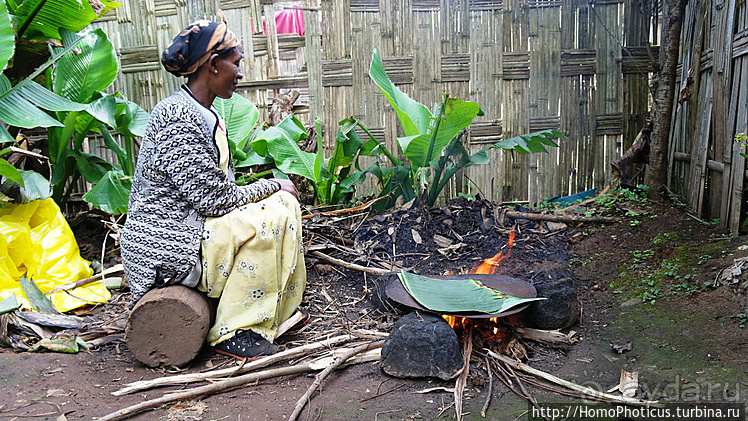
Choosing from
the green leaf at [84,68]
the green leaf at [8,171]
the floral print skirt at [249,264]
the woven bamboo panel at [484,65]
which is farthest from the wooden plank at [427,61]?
the green leaf at [8,171]

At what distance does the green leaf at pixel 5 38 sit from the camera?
3.29 meters

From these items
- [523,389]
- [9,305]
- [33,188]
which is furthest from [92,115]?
[523,389]

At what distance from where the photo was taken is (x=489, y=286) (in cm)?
295

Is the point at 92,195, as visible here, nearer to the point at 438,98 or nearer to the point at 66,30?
the point at 66,30

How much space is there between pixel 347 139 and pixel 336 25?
1.38 metres

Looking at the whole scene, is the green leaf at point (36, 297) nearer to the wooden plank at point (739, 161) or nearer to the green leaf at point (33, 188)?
the green leaf at point (33, 188)

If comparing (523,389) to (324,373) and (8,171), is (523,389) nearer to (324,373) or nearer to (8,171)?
(324,373)

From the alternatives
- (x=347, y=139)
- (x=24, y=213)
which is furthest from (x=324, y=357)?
(x=24, y=213)

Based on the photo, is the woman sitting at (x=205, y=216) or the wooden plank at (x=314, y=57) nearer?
the woman sitting at (x=205, y=216)

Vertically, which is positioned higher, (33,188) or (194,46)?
(194,46)

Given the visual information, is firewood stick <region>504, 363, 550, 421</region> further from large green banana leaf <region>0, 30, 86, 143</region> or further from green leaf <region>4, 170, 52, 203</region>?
green leaf <region>4, 170, 52, 203</region>

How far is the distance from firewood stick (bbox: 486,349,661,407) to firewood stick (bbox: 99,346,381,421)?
0.62m

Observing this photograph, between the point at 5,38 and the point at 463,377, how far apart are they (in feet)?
11.4

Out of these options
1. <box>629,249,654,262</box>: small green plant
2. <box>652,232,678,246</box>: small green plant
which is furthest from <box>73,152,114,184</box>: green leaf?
<box>652,232,678,246</box>: small green plant
